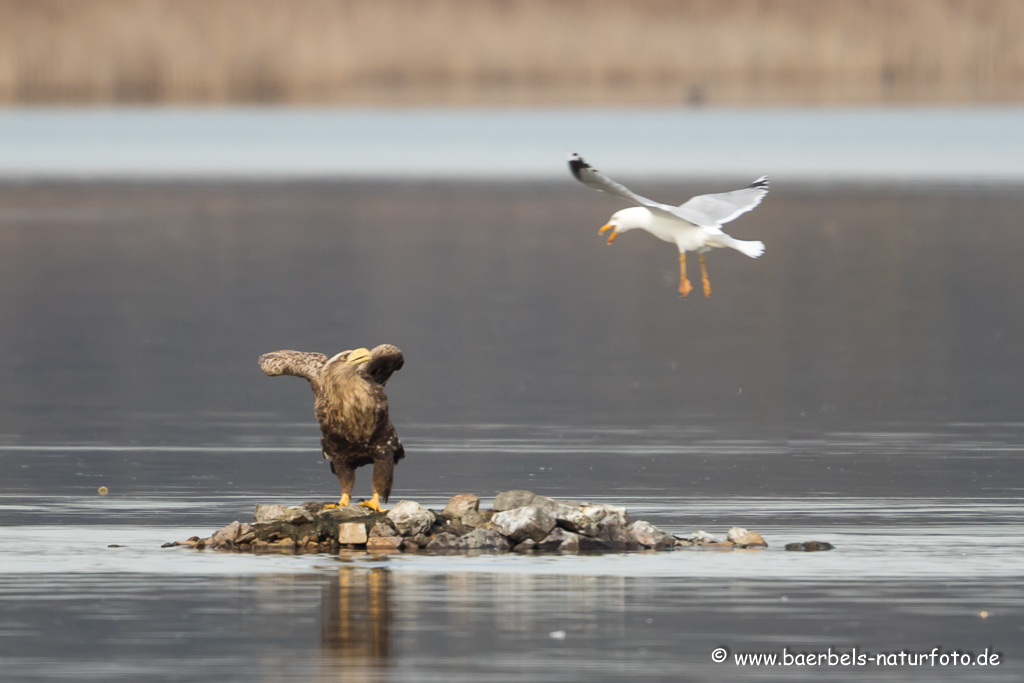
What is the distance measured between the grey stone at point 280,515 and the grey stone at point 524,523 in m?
1.02

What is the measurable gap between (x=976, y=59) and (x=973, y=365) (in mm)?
45073

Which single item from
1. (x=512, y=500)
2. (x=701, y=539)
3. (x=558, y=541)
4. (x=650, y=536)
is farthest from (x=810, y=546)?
(x=512, y=500)

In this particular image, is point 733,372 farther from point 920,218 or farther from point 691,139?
point 691,139

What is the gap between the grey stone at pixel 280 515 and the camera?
12.1 metres

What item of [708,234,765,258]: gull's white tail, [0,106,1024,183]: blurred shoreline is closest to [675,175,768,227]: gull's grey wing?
[708,234,765,258]: gull's white tail

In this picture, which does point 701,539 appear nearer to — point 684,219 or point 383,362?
point 684,219

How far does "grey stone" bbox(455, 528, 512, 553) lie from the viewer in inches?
474

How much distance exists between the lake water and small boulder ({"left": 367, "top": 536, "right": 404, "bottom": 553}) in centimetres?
21

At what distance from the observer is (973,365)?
71.8 ft

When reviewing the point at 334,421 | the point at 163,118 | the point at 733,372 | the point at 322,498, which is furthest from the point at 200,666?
the point at 163,118

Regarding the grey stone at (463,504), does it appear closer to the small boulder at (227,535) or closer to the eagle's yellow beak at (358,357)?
the eagle's yellow beak at (358,357)

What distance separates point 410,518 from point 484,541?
16.6 inches

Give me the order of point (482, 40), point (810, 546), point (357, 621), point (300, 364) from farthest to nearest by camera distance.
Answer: point (482, 40) → point (300, 364) → point (810, 546) → point (357, 621)

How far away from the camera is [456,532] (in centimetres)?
1211
